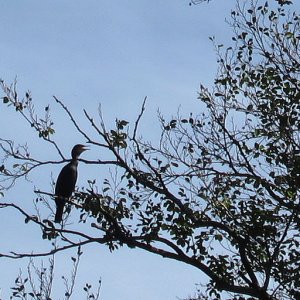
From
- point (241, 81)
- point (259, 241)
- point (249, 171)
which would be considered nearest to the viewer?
point (259, 241)

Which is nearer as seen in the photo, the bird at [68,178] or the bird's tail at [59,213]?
the bird's tail at [59,213]

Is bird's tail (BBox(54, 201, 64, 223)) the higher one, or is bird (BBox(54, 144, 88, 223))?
bird (BBox(54, 144, 88, 223))

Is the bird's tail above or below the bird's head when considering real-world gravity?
below

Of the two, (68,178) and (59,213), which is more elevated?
(68,178)

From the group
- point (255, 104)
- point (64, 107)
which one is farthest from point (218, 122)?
point (64, 107)

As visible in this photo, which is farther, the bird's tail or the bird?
the bird

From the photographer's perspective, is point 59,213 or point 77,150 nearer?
point 59,213

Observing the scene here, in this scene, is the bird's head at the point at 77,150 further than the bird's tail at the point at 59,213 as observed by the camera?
Yes

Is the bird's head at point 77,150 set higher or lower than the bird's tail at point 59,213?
higher

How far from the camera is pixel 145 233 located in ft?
29.8

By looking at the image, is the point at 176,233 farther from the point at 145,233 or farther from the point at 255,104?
the point at 255,104

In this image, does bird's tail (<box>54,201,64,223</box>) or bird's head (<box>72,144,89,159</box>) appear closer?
bird's tail (<box>54,201,64,223</box>)

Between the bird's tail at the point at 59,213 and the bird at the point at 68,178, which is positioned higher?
the bird at the point at 68,178

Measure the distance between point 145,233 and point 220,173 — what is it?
1164 millimetres
